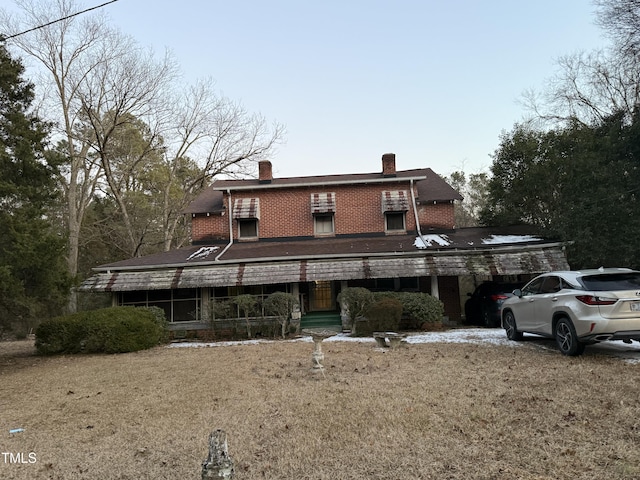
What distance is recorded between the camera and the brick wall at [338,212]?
20188mm

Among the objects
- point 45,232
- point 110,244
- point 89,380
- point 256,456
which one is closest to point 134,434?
point 256,456

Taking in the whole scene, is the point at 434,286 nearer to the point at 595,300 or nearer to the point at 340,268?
the point at 340,268

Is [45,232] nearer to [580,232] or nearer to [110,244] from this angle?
[580,232]

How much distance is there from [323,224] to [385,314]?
7.20 meters

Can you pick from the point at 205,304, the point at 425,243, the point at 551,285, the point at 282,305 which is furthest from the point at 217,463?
the point at 425,243

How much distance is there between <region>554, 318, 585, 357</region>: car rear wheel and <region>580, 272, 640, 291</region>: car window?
0.81 meters

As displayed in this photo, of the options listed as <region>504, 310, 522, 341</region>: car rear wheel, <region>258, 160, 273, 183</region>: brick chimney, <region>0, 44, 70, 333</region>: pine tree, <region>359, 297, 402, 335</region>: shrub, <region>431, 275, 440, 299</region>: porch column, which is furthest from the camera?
<region>258, 160, 273, 183</region>: brick chimney

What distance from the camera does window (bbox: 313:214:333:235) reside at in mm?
20234

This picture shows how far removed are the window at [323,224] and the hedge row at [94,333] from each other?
9060mm

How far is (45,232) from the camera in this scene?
1096cm

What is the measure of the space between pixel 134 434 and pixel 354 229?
15.8 meters

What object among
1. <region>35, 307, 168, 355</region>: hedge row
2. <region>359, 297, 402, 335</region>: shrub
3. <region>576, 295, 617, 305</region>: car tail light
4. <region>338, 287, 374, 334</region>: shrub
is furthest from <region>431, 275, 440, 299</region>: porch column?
<region>35, 307, 168, 355</region>: hedge row

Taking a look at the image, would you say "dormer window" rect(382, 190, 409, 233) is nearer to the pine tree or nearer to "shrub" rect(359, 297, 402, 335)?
"shrub" rect(359, 297, 402, 335)

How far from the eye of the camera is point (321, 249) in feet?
58.6
